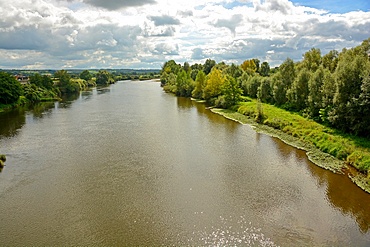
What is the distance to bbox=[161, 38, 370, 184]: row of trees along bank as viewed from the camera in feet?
92.1

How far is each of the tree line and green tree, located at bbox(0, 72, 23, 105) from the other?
3661 cm

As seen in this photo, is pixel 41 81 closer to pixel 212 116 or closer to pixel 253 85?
pixel 212 116

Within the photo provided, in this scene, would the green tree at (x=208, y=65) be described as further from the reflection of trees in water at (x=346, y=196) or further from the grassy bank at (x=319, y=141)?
the reflection of trees in water at (x=346, y=196)

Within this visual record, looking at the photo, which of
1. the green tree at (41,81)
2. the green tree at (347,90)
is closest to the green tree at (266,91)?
the green tree at (347,90)

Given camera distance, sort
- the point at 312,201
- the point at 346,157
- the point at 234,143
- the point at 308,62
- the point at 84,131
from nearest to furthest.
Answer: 1. the point at 312,201
2. the point at 346,157
3. the point at 234,143
4. the point at 84,131
5. the point at 308,62

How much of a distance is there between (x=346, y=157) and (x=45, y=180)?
2429 centimetres

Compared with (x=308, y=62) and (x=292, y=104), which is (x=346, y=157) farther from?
(x=308, y=62)

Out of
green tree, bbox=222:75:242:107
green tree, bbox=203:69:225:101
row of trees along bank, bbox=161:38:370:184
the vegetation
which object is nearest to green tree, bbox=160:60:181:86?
row of trees along bank, bbox=161:38:370:184

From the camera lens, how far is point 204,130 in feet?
121

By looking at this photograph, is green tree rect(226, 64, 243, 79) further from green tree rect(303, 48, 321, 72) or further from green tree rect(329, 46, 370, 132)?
green tree rect(329, 46, 370, 132)

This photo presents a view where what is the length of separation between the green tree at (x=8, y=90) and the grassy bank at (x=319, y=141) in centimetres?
4254

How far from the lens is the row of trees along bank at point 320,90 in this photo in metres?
28.1

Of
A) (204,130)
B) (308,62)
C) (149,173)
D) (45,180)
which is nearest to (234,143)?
(204,130)

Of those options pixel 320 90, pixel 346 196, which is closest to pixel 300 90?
pixel 320 90
